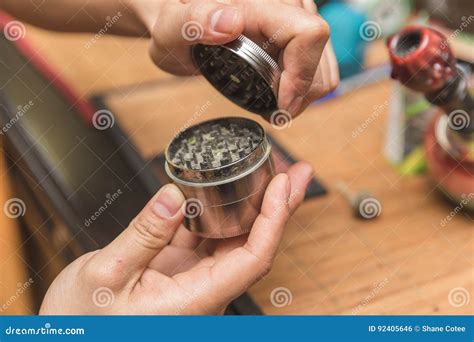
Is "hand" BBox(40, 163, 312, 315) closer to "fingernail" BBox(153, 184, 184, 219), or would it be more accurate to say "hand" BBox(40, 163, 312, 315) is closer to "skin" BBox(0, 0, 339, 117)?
"fingernail" BBox(153, 184, 184, 219)

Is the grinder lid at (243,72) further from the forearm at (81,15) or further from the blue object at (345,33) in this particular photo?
the blue object at (345,33)

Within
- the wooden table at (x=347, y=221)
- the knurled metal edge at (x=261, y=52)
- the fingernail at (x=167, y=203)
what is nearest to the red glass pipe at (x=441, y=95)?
the wooden table at (x=347, y=221)

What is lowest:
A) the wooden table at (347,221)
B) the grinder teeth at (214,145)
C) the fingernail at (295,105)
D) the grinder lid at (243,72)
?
the wooden table at (347,221)

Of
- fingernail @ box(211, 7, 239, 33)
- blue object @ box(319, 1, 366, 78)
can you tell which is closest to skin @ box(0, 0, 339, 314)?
fingernail @ box(211, 7, 239, 33)

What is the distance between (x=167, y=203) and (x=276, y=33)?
26 cm

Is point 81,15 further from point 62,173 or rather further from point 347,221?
point 347,221

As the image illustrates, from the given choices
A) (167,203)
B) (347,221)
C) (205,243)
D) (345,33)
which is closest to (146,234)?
(167,203)

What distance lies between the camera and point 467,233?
77 cm

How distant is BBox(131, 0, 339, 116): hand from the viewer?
61 centimetres

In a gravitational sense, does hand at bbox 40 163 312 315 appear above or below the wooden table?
above

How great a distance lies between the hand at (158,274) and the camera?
0.57m

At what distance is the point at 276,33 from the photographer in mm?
652

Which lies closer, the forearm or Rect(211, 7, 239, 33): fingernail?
Rect(211, 7, 239, 33): fingernail

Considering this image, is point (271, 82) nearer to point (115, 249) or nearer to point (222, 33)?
point (222, 33)
